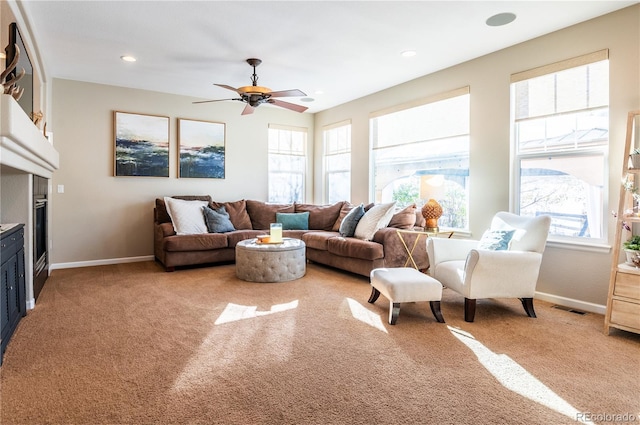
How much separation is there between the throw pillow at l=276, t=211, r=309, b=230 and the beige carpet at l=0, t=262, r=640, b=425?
2.44 meters

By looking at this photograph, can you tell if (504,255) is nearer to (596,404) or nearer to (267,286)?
(596,404)

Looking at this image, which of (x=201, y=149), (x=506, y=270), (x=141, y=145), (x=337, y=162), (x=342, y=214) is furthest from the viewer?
(x=337, y=162)

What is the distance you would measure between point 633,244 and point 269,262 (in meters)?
3.40

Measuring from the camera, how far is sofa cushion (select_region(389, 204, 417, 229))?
470 centimetres

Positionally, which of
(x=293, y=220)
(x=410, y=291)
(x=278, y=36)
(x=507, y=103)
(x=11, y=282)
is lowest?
(x=410, y=291)

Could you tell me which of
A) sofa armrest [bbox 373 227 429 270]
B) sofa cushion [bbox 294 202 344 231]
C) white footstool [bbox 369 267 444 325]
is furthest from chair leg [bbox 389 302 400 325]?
sofa cushion [bbox 294 202 344 231]

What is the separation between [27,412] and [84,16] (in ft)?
10.9

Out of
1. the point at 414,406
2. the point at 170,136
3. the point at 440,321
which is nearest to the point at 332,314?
the point at 440,321

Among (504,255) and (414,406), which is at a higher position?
(504,255)

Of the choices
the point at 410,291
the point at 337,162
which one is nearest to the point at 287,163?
the point at 337,162

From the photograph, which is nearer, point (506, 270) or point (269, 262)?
point (506, 270)

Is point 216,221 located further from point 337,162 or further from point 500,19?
point 500,19

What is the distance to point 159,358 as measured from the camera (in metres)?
2.34

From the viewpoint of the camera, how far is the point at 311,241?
17.6ft
